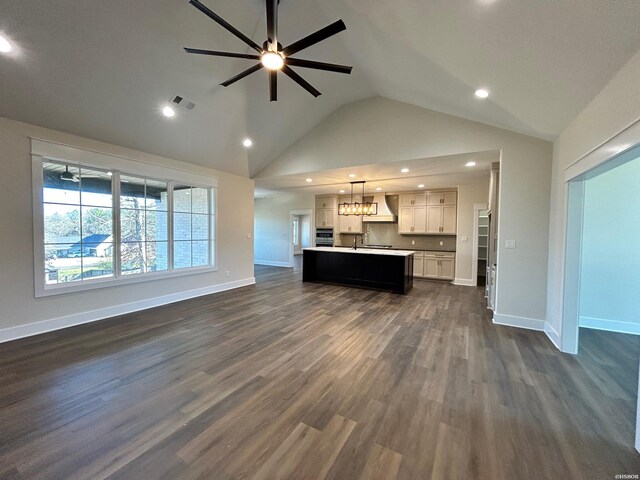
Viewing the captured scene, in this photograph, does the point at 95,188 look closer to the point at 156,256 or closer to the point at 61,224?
the point at 61,224

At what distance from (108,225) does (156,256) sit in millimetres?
939

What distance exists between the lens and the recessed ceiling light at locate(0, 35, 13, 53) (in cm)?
251

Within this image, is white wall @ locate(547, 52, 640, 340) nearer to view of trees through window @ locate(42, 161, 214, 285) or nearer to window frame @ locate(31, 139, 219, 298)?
window frame @ locate(31, 139, 219, 298)

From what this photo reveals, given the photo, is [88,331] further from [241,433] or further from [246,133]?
[246,133]

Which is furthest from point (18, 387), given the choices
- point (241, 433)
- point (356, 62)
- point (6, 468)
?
point (356, 62)

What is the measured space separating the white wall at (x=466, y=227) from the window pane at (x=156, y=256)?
6930mm

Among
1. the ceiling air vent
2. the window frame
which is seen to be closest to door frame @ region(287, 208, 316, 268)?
the window frame

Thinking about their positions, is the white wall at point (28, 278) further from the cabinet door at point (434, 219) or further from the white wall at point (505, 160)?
the cabinet door at point (434, 219)

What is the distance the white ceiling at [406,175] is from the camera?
185 inches

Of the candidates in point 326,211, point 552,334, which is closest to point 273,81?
point 552,334

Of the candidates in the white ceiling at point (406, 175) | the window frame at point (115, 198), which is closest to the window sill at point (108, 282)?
the window frame at point (115, 198)

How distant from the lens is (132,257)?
453cm

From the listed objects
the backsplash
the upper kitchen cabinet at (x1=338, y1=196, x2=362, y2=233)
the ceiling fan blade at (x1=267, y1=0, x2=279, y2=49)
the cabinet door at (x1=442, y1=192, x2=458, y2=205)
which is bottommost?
the backsplash

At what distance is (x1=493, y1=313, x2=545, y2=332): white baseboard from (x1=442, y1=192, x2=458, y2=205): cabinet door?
4.11 meters
